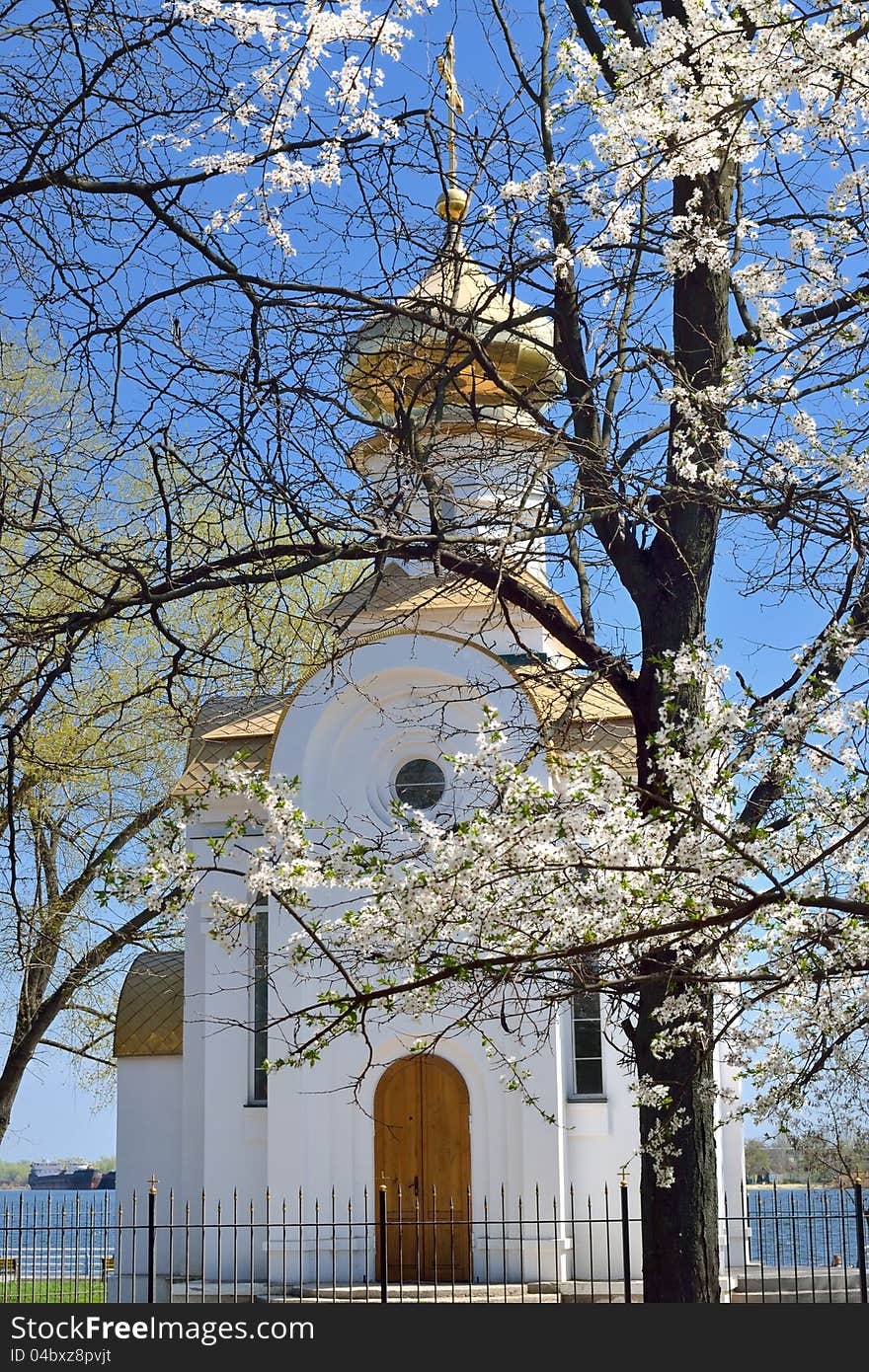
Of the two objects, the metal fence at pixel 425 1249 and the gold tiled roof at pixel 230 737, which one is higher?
the gold tiled roof at pixel 230 737

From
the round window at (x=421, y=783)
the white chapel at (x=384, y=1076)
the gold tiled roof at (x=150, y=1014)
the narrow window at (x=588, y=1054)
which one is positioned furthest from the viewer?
the gold tiled roof at (x=150, y=1014)

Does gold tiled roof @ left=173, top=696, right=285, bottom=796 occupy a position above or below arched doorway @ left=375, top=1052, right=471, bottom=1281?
above

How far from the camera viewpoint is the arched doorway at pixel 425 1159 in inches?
580

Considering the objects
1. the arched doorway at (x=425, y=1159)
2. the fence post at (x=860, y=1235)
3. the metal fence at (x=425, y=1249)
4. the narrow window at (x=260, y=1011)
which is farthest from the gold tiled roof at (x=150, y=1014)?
the fence post at (x=860, y=1235)

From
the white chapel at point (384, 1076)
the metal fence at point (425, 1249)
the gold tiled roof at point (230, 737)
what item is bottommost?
the metal fence at point (425, 1249)

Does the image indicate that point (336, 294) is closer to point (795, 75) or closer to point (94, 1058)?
point (795, 75)

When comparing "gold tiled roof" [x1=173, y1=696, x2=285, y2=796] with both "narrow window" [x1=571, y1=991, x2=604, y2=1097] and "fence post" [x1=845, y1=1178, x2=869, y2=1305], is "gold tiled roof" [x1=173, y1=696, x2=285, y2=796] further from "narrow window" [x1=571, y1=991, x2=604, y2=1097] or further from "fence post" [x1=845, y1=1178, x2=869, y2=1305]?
"fence post" [x1=845, y1=1178, x2=869, y2=1305]

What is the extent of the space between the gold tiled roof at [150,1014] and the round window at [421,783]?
371cm

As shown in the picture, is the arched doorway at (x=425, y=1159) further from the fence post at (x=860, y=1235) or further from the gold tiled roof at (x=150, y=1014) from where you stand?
the fence post at (x=860, y=1235)

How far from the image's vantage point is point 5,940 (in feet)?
61.8

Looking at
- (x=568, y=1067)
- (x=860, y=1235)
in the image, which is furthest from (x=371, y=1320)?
(x=568, y=1067)

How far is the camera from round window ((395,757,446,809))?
1598 centimetres

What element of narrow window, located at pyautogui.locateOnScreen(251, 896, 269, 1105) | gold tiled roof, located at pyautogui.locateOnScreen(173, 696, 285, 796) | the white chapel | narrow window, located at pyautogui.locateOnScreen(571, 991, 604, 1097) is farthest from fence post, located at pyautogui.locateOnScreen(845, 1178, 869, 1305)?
gold tiled roof, located at pyautogui.locateOnScreen(173, 696, 285, 796)

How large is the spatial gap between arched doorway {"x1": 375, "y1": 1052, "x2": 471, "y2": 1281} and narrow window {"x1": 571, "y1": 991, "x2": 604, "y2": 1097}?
1.16 metres
